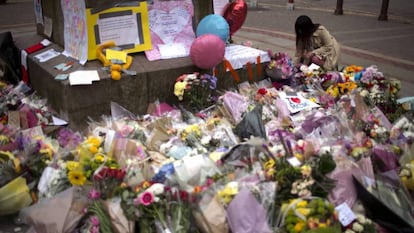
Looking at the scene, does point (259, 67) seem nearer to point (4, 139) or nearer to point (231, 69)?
point (231, 69)

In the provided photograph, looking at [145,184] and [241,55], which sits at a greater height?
[241,55]

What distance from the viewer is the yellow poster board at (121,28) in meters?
4.35

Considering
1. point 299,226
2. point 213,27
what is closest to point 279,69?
point 213,27

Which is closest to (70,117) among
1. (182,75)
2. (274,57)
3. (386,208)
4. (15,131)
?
(15,131)

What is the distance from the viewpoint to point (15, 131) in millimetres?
3635

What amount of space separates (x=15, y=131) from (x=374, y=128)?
119 inches

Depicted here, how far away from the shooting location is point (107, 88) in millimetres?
4191

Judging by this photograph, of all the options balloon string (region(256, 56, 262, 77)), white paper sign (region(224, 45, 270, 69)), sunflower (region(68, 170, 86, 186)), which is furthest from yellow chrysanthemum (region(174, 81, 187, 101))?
sunflower (region(68, 170, 86, 186))

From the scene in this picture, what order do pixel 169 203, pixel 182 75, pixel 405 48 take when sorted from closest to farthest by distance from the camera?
pixel 169 203, pixel 182 75, pixel 405 48

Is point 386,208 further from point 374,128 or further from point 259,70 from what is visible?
point 259,70

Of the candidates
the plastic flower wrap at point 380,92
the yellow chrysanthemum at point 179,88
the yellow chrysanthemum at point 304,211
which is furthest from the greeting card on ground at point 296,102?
the yellow chrysanthemum at point 304,211

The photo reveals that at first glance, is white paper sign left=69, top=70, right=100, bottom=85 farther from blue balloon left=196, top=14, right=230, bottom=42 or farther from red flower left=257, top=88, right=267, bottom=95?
red flower left=257, top=88, right=267, bottom=95

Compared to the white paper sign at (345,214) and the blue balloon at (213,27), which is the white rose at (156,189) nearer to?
the white paper sign at (345,214)

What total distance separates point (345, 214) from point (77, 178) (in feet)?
5.64
